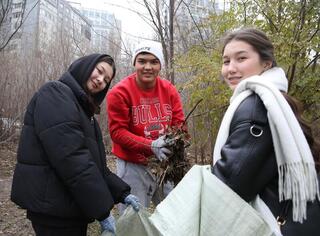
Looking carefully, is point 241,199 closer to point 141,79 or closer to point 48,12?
point 141,79

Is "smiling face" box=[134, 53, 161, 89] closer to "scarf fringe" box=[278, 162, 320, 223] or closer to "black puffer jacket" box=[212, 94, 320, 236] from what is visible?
"black puffer jacket" box=[212, 94, 320, 236]

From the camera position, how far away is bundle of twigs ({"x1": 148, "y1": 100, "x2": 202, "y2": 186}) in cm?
289

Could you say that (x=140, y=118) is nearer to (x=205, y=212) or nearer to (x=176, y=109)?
(x=176, y=109)

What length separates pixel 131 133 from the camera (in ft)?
9.70

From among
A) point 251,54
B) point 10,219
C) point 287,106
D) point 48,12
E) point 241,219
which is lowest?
point 10,219

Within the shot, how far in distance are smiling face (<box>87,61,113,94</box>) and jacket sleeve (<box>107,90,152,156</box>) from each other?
458 mm

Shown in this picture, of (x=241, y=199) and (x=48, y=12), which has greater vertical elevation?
(x=48, y=12)

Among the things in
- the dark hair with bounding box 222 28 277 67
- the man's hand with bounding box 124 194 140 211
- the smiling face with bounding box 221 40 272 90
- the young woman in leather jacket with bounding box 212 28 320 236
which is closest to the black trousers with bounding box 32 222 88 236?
the man's hand with bounding box 124 194 140 211

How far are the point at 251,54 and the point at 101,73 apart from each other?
3.63 feet

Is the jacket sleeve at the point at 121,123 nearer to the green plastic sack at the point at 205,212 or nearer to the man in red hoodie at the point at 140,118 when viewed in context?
the man in red hoodie at the point at 140,118

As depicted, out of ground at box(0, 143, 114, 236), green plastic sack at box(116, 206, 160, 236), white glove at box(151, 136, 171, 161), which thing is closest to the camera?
green plastic sack at box(116, 206, 160, 236)

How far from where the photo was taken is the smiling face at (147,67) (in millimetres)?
3016

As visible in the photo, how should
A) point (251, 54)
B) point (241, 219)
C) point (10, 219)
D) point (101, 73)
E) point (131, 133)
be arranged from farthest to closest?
point (10, 219), point (131, 133), point (101, 73), point (251, 54), point (241, 219)

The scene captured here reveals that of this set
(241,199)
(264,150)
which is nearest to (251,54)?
(264,150)
